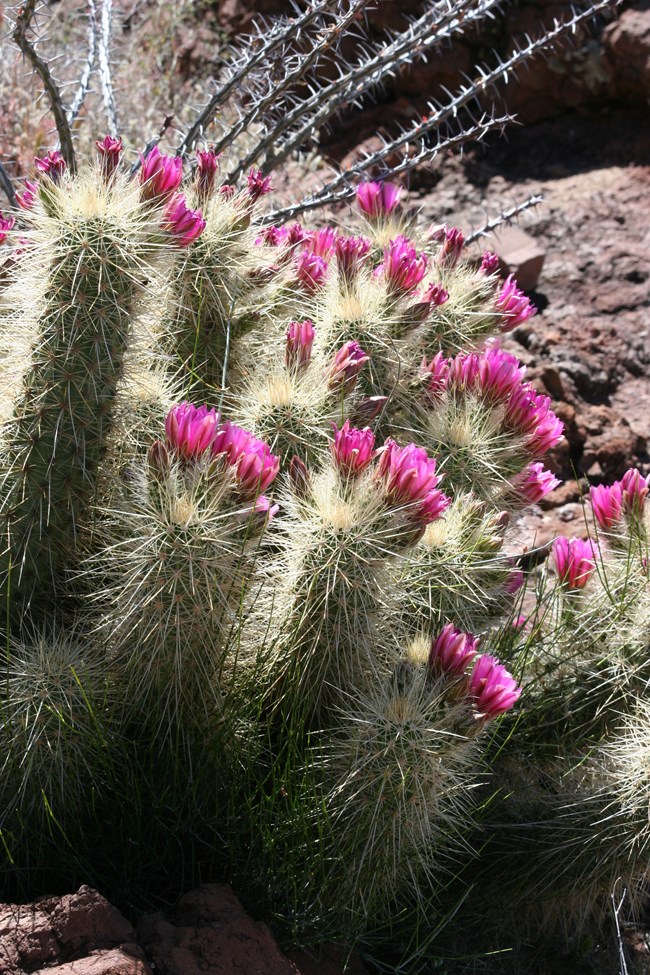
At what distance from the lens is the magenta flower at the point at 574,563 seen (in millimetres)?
2639

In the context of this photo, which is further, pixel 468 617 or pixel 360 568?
pixel 468 617

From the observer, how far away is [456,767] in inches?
83.3

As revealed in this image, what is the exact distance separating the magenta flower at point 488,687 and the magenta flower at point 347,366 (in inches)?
26.8

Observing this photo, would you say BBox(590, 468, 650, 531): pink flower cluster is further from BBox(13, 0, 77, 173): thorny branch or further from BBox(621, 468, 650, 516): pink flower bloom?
BBox(13, 0, 77, 173): thorny branch

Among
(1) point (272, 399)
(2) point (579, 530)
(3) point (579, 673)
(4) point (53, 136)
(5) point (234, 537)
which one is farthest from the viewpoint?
(4) point (53, 136)

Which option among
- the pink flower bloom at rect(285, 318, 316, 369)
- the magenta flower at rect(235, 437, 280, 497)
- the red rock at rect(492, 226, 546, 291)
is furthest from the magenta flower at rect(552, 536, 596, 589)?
the red rock at rect(492, 226, 546, 291)

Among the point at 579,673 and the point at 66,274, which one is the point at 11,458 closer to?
the point at 66,274

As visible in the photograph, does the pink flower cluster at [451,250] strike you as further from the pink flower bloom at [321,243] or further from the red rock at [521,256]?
the red rock at [521,256]

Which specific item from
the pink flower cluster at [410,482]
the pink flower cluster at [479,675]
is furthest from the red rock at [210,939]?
the pink flower cluster at [410,482]

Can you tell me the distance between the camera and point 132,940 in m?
1.83

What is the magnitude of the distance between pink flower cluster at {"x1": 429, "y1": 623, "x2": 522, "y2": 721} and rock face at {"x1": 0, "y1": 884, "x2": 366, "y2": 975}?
587 millimetres

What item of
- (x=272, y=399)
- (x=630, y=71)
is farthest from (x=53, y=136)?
(x=272, y=399)

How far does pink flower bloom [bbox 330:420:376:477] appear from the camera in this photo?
2018 mm

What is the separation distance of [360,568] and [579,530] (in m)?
1.93
